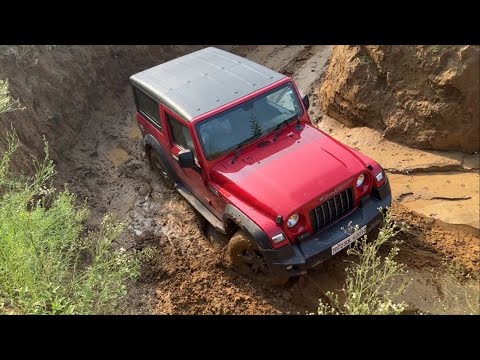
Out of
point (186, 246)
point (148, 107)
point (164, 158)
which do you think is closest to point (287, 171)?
point (186, 246)

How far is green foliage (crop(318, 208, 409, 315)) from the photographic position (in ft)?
13.4

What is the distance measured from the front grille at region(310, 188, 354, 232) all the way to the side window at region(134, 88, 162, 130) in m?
2.53

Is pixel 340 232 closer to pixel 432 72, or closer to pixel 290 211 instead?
pixel 290 211

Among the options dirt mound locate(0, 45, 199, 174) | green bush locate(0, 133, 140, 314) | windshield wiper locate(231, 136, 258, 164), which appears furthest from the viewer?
dirt mound locate(0, 45, 199, 174)

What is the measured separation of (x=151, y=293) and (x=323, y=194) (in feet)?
7.44

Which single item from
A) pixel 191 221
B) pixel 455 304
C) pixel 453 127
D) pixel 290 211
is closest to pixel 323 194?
pixel 290 211

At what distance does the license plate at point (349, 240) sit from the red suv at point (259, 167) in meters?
0.01

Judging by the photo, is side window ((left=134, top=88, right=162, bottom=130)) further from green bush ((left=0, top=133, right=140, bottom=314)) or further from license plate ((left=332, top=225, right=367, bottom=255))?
license plate ((left=332, top=225, right=367, bottom=255))

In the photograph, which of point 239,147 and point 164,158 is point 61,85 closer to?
point 164,158

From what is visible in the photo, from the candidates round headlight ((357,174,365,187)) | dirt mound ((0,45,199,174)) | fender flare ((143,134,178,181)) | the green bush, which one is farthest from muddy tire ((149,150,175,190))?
round headlight ((357,174,365,187))

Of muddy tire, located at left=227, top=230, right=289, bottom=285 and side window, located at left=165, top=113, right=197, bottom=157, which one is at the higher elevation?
side window, located at left=165, top=113, right=197, bottom=157

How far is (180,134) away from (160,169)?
1.37 meters

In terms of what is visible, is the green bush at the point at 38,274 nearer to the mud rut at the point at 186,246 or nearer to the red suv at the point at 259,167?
the mud rut at the point at 186,246

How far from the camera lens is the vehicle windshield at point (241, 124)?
5.39 meters
